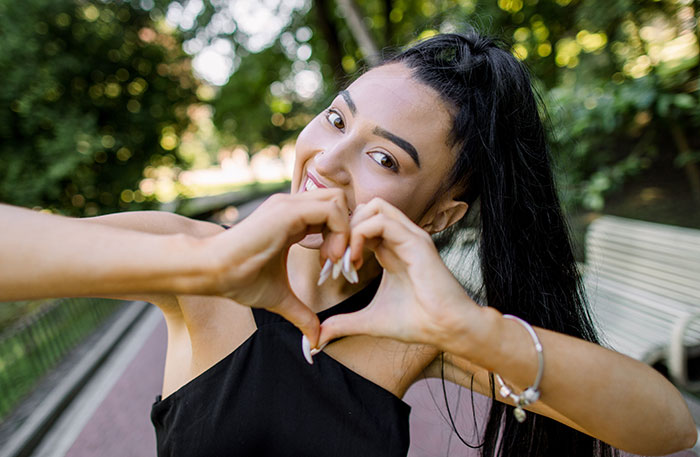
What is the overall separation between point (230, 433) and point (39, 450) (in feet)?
10.6

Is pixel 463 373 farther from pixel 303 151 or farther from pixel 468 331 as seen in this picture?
pixel 303 151

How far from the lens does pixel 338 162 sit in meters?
1.27

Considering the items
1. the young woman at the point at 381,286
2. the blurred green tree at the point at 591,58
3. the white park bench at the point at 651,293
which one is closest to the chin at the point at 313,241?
the young woman at the point at 381,286

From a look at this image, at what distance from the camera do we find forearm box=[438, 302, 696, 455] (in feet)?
3.34

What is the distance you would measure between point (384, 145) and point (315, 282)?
1.84ft

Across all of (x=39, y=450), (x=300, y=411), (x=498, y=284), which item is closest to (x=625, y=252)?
(x=498, y=284)

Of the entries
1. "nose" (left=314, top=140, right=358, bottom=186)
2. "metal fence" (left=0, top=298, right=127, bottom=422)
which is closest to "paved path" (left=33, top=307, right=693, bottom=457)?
"metal fence" (left=0, top=298, right=127, bottom=422)

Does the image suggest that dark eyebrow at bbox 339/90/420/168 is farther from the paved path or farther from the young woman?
the paved path

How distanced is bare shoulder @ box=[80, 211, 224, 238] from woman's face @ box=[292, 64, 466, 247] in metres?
0.40

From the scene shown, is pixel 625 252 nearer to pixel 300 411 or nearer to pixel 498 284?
pixel 498 284

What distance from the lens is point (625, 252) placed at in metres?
3.98

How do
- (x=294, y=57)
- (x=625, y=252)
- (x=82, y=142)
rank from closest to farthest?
(x=625, y=252)
(x=82, y=142)
(x=294, y=57)

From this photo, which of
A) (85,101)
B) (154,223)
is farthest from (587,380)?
(85,101)

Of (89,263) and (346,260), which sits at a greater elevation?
A: (89,263)
